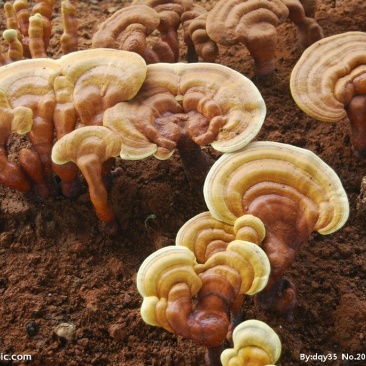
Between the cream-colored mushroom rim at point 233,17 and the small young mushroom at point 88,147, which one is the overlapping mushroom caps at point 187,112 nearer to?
the small young mushroom at point 88,147

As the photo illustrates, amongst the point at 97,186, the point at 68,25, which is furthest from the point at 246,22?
the point at 97,186

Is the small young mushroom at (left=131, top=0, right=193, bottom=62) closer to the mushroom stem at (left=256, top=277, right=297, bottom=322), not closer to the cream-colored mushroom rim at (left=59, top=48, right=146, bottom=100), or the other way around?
the cream-colored mushroom rim at (left=59, top=48, right=146, bottom=100)

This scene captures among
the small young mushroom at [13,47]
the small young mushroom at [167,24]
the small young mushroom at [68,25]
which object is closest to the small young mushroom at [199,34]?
the small young mushroom at [167,24]

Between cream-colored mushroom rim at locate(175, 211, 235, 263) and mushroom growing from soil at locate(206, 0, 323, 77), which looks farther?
mushroom growing from soil at locate(206, 0, 323, 77)

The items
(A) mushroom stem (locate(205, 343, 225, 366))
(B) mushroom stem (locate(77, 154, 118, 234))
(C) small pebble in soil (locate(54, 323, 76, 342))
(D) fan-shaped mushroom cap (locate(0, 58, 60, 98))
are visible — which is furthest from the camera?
(D) fan-shaped mushroom cap (locate(0, 58, 60, 98))

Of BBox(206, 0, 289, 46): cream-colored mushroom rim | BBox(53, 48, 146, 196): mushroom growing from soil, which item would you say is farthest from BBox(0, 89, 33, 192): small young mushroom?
BBox(206, 0, 289, 46): cream-colored mushroom rim

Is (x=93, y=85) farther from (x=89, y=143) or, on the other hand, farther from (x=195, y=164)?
(x=195, y=164)
